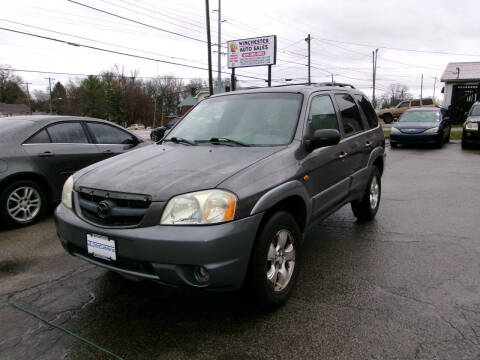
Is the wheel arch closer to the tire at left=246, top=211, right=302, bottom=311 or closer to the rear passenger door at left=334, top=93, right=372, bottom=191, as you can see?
the tire at left=246, top=211, right=302, bottom=311

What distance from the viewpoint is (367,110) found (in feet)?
16.6

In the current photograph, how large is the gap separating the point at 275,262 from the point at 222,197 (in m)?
0.76

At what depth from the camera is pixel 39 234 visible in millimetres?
4723

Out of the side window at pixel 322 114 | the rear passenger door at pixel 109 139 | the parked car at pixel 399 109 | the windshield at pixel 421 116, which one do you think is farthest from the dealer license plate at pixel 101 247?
the parked car at pixel 399 109

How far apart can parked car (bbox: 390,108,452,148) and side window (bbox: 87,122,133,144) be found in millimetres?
11583

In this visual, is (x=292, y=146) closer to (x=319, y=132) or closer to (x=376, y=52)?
(x=319, y=132)

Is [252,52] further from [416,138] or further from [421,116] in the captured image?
[416,138]

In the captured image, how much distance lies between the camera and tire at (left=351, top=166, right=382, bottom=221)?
193 inches

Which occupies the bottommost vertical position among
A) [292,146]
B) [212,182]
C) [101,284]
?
[101,284]

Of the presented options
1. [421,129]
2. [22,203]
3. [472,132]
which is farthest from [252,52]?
[22,203]

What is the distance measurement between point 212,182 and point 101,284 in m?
1.65

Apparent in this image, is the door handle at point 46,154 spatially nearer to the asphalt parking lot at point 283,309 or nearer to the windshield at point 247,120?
the asphalt parking lot at point 283,309

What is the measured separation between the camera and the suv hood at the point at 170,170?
8.13 ft

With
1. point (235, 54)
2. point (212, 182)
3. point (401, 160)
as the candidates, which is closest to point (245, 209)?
point (212, 182)
